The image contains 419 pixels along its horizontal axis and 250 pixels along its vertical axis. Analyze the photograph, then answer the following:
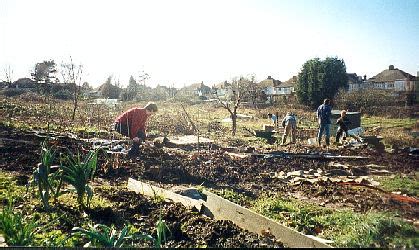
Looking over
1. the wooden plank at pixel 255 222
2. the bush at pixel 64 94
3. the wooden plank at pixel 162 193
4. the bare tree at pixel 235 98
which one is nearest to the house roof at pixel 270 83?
the bare tree at pixel 235 98

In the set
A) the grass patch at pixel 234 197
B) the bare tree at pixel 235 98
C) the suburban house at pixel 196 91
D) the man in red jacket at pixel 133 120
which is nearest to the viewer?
the grass patch at pixel 234 197

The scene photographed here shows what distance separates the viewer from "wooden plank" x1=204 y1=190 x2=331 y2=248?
10.8 ft

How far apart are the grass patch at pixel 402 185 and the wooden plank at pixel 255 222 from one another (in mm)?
3750

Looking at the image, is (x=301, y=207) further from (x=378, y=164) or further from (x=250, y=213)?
(x=378, y=164)

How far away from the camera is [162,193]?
17.9 ft

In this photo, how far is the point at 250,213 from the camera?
4.04m

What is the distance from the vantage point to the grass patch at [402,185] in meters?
6.58

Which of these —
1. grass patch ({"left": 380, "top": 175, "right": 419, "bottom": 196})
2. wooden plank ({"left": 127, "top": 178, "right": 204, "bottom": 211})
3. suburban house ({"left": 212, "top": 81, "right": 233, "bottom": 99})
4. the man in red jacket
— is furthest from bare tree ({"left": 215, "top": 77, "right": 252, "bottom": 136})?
wooden plank ({"left": 127, "top": 178, "right": 204, "bottom": 211})

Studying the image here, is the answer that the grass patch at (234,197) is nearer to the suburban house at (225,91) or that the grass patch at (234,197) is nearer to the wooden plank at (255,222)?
the wooden plank at (255,222)

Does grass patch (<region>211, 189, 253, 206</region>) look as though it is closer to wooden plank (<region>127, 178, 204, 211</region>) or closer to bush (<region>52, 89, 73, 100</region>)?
wooden plank (<region>127, 178, 204, 211</region>)

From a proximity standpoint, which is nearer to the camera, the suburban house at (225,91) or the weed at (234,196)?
the weed at (234,196)

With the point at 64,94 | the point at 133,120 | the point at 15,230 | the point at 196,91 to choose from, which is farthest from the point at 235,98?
the point at 196,91

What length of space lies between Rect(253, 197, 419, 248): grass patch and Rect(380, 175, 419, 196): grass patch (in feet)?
6.83

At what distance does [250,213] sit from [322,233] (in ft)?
3.62
